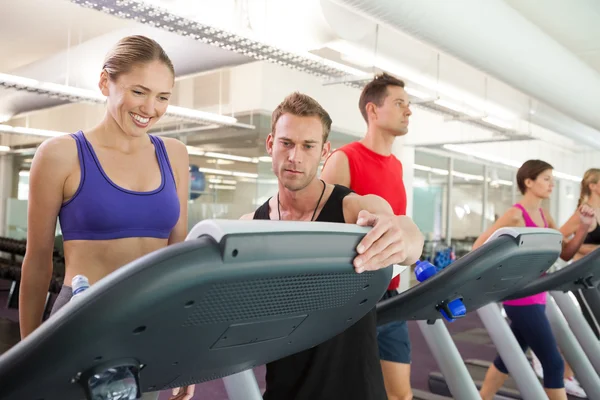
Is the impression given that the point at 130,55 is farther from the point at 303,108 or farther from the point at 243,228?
the point at 243,228

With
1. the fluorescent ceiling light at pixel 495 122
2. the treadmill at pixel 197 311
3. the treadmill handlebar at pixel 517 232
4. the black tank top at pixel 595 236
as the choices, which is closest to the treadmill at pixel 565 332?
the treadmill handlebar at pixel 517 232

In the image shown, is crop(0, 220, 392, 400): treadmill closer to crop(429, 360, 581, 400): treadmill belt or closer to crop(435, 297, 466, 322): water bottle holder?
crop(435, 297, 466, 322): water bottle holder

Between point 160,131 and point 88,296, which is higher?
point 160,131

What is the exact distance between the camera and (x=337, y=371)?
1036 millimetres

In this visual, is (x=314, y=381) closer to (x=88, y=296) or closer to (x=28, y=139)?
(x=88, y=296)

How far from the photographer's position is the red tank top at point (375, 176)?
196cm

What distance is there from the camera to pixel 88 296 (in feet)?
1.53

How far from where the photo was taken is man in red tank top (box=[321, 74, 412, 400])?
1.94m

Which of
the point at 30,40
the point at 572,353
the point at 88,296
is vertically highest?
the point at 30,40

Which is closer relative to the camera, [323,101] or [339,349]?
[339,349]

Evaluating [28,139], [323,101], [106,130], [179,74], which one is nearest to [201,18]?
[179,74]

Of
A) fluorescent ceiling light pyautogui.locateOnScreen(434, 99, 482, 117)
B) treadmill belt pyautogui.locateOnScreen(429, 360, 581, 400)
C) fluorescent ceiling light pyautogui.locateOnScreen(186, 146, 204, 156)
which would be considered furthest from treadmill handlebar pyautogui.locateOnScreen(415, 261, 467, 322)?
fluorescent ceiling light pyautogui.locateOnScreen(186, 146, 204, 156)

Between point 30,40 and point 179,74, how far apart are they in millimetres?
2669

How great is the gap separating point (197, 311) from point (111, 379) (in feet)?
0.38
